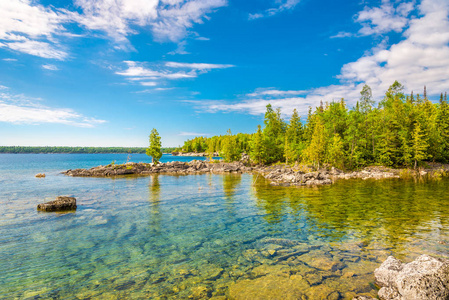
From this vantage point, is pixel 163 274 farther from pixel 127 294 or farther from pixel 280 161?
pixel 280 161

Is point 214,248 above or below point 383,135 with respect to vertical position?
below

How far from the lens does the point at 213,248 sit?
15.1 m

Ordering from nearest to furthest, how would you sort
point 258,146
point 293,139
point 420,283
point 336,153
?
point 420,283 < point 336,153 < point 258,146 < point 293,139

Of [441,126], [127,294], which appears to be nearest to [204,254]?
→ [127,294]

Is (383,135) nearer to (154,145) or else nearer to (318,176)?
(318,176)

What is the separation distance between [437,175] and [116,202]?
225 ft

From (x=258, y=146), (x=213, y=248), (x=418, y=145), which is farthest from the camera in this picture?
(x=258, y=146)

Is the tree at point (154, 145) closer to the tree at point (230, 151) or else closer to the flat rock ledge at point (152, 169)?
the flat rock ledge at point (152, 169)

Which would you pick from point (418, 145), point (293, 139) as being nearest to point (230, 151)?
point (293, 139)

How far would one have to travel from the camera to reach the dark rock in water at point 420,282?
802 centimetres

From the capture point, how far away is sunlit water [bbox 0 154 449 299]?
1046cm

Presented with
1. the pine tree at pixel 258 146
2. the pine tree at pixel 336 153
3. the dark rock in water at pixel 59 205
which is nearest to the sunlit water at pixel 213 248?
the dark rock in water at pixel 59 205

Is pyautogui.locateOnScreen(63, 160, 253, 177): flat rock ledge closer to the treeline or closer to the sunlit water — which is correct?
the treeline

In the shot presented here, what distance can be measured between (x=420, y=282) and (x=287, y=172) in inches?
2027
